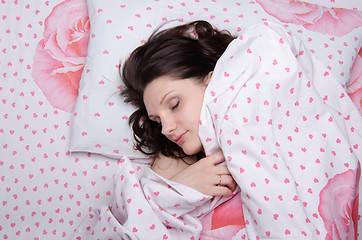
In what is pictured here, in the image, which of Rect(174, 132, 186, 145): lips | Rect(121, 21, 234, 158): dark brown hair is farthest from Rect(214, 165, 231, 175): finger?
Rect(121, 21, 234, 158): dark brown hair

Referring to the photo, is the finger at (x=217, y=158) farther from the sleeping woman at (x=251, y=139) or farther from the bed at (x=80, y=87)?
the bed at (x=80, y=87)

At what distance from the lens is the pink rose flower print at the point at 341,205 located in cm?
113

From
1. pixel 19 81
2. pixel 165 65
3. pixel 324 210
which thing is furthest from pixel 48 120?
pixel 324 210

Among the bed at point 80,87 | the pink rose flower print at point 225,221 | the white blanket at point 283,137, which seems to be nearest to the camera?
the white blanket at point 283,137

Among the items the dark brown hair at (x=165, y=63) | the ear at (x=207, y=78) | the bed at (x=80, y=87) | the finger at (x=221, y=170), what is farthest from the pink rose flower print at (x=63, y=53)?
the finger at (x=221, y=170)

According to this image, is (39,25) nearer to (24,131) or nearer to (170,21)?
(24,131)

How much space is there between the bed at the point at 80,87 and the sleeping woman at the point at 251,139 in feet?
0.49

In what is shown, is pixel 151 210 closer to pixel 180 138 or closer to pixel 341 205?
pixel 180 138

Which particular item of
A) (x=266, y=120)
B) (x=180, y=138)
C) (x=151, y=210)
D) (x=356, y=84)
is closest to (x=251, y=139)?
(x=266, y=120)

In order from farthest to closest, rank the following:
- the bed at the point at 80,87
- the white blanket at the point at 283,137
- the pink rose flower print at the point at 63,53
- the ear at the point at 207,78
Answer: the pink rose flower print at the point at 63,53 → the bed at the point at 80,87 → the ear at the point at 207,78 → the white blanket at the point at 283,137

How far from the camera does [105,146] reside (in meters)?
1.49

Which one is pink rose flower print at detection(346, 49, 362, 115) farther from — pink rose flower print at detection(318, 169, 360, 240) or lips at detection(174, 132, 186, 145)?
lips at detection(174, 132, 186, 145)

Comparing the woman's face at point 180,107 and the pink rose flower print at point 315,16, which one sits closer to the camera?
the woman's face at point 180,107

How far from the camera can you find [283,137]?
1.23 meters
